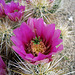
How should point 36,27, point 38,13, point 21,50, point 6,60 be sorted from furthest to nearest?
point 38,13
point 6,60
point 36,27
point 21,50

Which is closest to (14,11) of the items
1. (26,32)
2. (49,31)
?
(26,32)

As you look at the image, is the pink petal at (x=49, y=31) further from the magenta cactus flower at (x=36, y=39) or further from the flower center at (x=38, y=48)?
the flower center at (x=38, y=48)

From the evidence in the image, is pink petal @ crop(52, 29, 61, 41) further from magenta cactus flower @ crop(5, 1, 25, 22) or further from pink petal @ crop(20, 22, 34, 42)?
magenta cactus flower @ crop(5, 1, 25, 22)

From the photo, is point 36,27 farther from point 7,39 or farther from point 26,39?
point 7,39

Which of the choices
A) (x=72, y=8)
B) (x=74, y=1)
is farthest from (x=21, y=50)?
(x=74, y=1)

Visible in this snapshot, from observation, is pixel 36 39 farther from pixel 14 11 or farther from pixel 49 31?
pixel 14 11

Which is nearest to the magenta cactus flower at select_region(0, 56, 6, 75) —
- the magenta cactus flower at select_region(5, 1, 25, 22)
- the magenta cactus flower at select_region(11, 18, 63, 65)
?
the magenta cactus flower at select_region(11, 18, 63, 65)
